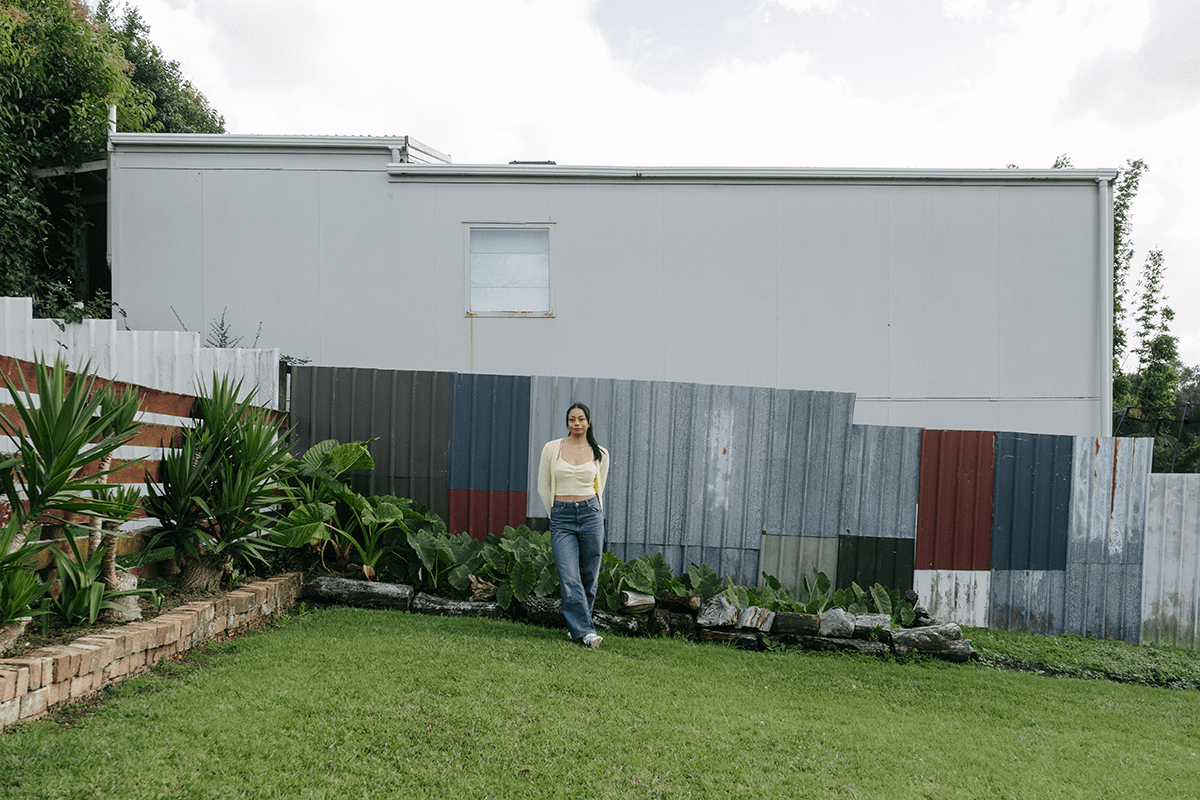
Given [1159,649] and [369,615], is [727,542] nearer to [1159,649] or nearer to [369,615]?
[369,615]

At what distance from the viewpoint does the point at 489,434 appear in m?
5.38

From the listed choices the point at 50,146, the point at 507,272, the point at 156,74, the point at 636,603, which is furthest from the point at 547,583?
the point at 156,74

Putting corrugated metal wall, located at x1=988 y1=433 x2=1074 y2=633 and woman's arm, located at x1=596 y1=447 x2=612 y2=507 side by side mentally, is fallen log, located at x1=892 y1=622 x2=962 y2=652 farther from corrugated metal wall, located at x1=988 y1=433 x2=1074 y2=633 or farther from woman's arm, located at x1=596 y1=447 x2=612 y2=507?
woman's arm, located at x1=596 y1=447 x2=612 y2=507

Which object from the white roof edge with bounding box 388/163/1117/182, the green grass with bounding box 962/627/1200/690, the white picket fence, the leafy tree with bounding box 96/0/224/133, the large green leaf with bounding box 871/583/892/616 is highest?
the leafy tree with bounding box 96/0/224/133

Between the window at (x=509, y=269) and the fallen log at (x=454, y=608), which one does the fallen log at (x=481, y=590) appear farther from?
the window at (x=509, y=269)

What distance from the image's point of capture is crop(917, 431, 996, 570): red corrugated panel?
531 centimetres

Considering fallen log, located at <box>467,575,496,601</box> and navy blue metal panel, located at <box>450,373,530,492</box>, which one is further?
navy blue metal panel, located at <box>450,373,530,492</box>

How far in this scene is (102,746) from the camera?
226cm

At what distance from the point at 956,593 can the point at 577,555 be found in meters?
3.14

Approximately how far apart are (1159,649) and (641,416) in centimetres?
427

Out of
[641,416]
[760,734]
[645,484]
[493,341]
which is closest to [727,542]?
[645,484]

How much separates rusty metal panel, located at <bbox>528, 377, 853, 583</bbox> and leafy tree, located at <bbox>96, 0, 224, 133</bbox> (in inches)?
665

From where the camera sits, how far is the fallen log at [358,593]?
14.6ft

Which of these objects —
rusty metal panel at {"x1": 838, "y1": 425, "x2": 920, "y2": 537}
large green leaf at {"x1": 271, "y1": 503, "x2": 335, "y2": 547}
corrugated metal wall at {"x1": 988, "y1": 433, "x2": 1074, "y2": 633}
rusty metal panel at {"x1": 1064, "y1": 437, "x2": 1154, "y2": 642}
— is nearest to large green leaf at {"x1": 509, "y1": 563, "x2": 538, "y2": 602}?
large green leaf at {"x1": 271, "y1": 503, "x2": 335, "y2": 547}
